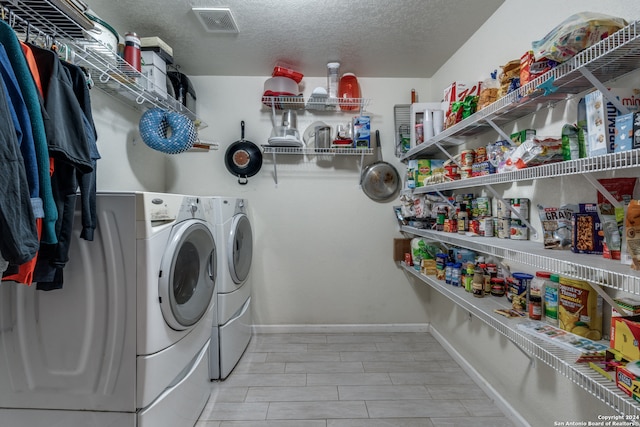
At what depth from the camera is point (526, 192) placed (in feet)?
5.07

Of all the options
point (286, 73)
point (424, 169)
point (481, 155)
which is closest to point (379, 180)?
point (424, 169)

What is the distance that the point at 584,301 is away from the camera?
3.66 feet

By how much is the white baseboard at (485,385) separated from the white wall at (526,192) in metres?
0.03

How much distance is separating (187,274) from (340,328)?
1687mm

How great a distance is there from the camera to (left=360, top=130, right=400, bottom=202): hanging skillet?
9.01 feet

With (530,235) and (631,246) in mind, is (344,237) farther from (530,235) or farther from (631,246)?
(631,246)

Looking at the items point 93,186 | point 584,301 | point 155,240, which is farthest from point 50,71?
point 584,301

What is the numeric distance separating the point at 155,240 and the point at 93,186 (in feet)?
1.01

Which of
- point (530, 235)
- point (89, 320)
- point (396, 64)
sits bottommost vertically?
point (89, 320)

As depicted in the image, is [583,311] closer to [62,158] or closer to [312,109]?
[62,158]

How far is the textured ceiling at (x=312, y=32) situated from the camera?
1780 millimetres

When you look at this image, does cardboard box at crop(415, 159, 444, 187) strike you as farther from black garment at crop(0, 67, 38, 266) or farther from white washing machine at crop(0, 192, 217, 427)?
black garment at crop(0, 67, 38, 266)

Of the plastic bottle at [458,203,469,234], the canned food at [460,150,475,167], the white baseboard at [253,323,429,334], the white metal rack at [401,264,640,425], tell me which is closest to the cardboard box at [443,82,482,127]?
the canned food at [460,150,475,167]

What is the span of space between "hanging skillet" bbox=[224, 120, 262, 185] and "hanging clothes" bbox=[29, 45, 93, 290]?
162 centimetres
